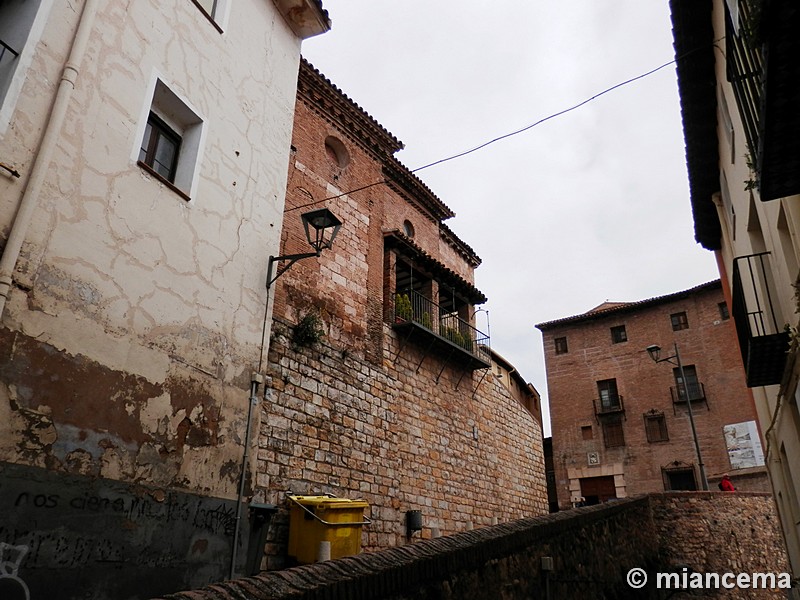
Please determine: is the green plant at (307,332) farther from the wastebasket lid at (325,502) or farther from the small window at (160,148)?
the small window at (160,148)

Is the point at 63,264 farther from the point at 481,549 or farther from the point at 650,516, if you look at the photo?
the point at 650,516

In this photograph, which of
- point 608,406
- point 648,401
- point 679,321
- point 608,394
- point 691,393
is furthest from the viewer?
point 608,394

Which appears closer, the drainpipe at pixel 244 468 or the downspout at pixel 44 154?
the downspout at pixel 44 154

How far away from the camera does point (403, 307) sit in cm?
1219

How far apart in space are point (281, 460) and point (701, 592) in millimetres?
12116

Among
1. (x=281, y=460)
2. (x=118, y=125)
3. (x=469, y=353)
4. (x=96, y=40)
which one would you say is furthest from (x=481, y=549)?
(x=469, y=353)

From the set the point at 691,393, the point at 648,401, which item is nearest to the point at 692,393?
the point at 691,393

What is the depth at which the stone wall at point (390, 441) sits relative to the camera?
27.3 ft

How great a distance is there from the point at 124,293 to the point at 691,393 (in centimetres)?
2666

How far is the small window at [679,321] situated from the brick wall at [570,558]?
1278cm

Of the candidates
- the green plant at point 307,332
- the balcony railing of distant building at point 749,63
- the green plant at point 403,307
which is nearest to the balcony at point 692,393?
the green plant at point 403,307

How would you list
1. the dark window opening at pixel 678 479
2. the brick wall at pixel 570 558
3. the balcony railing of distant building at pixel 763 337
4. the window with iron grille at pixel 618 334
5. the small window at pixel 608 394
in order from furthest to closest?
the window with iron grille at pixel 618 334, the small window at pixel 608 394, the dark window opening at pixel 678 479, the balcony railing of distant building at pixel 763 337, the brick wall at pixel 570 558

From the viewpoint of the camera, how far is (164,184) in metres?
6.32

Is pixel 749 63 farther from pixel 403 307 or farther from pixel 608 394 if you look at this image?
pixel 608 394
